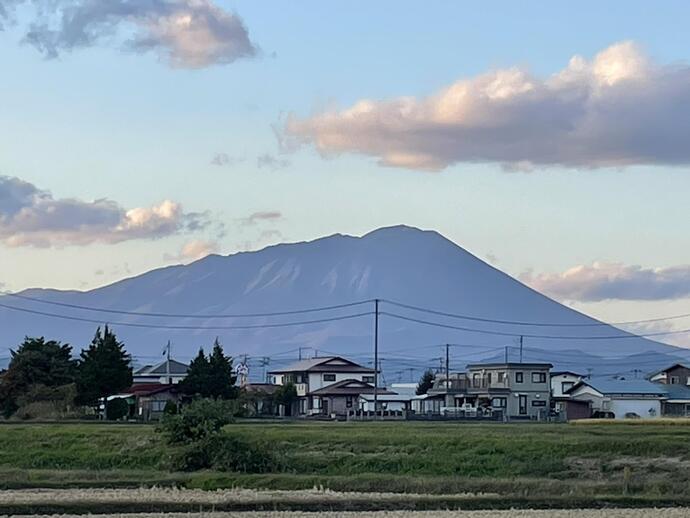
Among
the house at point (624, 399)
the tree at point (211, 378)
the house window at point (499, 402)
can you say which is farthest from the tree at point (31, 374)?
the house at point (624, 399)

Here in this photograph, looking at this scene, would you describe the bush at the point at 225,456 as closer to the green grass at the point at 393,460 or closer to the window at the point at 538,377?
the green grass at the point at 393,460

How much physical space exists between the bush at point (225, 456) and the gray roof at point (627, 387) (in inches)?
1679

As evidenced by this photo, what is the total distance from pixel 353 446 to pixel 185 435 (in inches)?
193

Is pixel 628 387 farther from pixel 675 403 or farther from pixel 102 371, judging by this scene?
pixel 102 371

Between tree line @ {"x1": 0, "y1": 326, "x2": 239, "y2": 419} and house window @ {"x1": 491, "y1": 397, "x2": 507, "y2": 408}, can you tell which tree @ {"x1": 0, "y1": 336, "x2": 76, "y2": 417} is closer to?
tree line @ {"x1": 0, "y1": 326, "x2": 239, "y2": 419}

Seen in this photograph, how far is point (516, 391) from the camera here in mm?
72500

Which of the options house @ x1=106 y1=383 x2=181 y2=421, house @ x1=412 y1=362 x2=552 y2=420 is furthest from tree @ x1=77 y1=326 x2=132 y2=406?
house @ x1=412 y1=362 x2=552 y2=420

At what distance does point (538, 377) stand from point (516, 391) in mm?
1920

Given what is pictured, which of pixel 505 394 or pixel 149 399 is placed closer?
pixel 149 399

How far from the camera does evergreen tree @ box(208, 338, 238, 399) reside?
62938 mm

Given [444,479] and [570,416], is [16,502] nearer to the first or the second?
[444,479]

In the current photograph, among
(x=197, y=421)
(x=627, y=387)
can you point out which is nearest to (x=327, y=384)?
(x=627, y=387)

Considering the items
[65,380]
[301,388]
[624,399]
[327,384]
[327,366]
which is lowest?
[65,380]

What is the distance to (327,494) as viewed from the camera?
85.4ft
